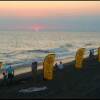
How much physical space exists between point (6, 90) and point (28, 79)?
415 cm

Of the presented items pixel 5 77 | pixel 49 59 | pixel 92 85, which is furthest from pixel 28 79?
pixel 92 85

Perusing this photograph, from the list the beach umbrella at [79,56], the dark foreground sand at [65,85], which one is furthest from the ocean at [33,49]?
the dark foreground sand at [65,85]

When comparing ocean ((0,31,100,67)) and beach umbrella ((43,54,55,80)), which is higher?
beach umbrella ((43,54,55,80))

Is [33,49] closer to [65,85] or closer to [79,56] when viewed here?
[79,56]

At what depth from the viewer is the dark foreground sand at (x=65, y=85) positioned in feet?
60.4

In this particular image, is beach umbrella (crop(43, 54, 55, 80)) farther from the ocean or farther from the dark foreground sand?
the ocean

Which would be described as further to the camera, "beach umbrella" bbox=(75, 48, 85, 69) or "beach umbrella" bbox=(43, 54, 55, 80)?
"beach umbrella" bbox=(75, 48, 85, 69)

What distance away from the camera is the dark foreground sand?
18406 millimetres

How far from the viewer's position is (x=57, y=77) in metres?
24.7

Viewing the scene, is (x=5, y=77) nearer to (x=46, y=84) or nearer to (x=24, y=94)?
(x=46, y=84)

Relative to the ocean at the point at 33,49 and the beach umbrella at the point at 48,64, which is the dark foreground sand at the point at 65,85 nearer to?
the beach umbrella at the point at 48,64

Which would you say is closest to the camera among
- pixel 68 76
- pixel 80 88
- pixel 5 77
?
pixel 80 88

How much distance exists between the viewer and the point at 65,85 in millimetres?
21719

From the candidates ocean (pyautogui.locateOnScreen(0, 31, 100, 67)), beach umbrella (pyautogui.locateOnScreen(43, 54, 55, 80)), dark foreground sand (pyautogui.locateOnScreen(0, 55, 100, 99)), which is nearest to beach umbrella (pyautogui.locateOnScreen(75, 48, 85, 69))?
dark foreground sand (pyautogui.locateOnScreen(0, 55, 100, 99))
